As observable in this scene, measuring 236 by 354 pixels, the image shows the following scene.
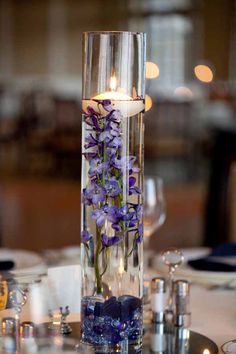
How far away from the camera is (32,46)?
11.2 metres

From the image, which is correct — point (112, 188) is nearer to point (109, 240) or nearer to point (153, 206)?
point (109, 240)

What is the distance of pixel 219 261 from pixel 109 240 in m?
0.69

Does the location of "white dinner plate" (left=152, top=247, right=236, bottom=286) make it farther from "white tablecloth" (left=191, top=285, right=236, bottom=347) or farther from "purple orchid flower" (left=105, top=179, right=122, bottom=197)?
"purple orchid flower" (left=105, top=179, right=122, bottom=197)

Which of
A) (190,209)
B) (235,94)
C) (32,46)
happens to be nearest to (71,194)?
(190,209)

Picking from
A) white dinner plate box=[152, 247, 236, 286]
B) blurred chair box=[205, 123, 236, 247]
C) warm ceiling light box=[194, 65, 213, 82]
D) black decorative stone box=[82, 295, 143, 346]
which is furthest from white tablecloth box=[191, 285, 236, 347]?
blurred chair box=[205, 123, 236, 247]

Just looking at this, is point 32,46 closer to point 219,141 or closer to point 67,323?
point 219,141

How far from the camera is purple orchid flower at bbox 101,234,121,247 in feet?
4.03

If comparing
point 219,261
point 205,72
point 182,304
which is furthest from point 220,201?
point 182,304

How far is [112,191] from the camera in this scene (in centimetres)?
122

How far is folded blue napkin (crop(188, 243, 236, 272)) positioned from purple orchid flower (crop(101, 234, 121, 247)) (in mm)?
601

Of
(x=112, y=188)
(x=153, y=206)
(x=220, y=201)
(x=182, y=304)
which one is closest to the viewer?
(x=112, y=188)

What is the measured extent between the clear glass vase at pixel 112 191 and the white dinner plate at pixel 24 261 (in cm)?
45

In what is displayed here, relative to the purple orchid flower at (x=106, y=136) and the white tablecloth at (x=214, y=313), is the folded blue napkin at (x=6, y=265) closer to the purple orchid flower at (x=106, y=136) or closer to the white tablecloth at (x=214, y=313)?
the white tablecloth at (x=214, y=313)

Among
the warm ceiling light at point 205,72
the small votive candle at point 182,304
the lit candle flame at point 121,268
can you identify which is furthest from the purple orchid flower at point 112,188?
the warm ceiling light at point 205,72
